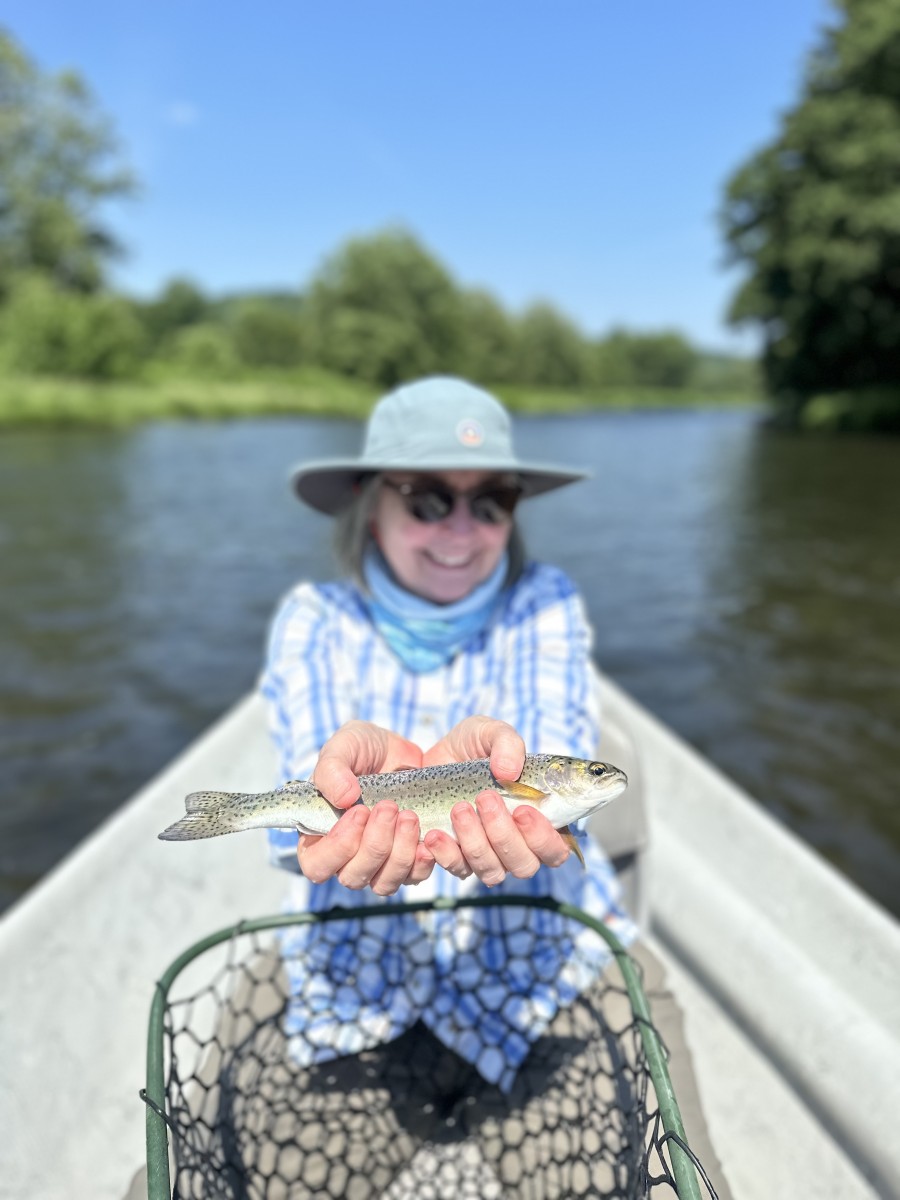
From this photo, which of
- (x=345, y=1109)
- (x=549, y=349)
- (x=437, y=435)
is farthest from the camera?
(x=549, y=349)

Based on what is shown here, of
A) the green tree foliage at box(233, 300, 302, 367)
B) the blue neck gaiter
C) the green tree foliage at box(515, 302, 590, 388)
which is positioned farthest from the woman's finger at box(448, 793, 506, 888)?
the green tree foliage at box(515, 302, 590, 388)

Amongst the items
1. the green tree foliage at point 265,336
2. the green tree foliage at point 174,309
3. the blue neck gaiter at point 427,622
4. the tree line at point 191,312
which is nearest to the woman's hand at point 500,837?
the blue neck gaiter at point 427,622

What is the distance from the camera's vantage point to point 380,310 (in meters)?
65.6

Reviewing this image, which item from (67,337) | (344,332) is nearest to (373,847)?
(67,337)

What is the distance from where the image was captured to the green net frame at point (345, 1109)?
176 centimetres

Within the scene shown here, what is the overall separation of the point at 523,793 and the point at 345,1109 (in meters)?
1.06

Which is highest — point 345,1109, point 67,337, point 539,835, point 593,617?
point 67,337

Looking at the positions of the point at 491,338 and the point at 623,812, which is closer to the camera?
the point at 623,812

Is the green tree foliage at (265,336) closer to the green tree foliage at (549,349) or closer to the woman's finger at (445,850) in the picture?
the green tree foliage at (549,349)

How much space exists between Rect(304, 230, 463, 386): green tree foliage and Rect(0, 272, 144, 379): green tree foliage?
81.7 ft

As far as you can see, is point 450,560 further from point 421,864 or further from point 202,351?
point 202,351

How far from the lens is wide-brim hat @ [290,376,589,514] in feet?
6.99

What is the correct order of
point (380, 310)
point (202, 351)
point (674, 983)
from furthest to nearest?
point (202, 351) → point (380, 310) → point (674, 983)

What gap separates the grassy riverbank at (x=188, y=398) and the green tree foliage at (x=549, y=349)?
1750 cm
